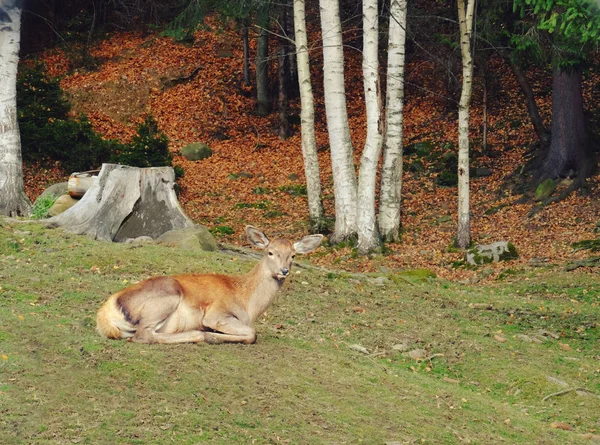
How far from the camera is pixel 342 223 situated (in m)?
19.5

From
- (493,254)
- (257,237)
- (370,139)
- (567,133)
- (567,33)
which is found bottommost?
(493,254)

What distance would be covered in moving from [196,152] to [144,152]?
12.2ft

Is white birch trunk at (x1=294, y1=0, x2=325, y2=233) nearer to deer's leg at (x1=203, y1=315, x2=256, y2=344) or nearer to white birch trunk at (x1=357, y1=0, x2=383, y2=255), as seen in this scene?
white birch trunk at (x1=357, y1=0, x2=383, y2=255)

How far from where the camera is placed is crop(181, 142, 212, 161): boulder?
28703 mm

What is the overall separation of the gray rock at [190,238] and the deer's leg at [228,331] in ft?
20.8

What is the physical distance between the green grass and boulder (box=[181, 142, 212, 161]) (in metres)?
Answer: 13.9

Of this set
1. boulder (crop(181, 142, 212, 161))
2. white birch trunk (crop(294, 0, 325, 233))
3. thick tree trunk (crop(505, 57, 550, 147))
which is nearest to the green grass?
white birch trunk (crop(294, 0, 325, 233))

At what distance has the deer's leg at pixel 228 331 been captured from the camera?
9.04 metres

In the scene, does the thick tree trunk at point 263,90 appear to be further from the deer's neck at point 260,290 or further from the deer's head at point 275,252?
the deer's neck at point 260,290

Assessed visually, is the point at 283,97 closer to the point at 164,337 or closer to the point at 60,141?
the point at 60,141

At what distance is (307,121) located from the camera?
20.8 meters

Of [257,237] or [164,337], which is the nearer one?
[164,337]

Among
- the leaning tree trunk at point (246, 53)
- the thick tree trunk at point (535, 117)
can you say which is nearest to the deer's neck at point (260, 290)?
the thick tree trunk at point (535, 117)

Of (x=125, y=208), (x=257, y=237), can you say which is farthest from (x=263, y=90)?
(x=257, y=237)
